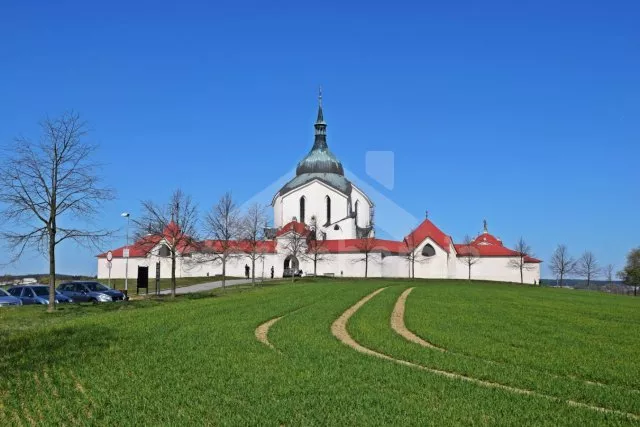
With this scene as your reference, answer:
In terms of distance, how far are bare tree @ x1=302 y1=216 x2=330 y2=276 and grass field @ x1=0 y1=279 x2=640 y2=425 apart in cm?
5716

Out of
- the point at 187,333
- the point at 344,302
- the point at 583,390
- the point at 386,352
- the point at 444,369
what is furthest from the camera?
Answer: the point at 344,302

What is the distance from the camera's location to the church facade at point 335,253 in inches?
3250

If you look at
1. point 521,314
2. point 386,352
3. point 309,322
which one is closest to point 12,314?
point 309,322

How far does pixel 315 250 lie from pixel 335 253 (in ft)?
25.9

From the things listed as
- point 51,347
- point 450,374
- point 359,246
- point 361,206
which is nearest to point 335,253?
point 359,246

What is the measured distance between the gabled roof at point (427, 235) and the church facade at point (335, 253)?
0.12 meters

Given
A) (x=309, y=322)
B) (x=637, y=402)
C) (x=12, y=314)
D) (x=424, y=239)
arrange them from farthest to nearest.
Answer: (x=424, y=239) → (x=12, y=314) → (x=309, y=322) → (x=637, y=402)

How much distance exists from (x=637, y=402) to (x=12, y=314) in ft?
77.6

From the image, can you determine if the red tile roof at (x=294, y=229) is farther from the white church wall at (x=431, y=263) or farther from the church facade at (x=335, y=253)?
the white church wall at (x=431, y=263)

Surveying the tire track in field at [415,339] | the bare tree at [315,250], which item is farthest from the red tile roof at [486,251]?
the tire track in field at [415,339]

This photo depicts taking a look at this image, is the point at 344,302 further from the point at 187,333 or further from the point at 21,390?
the point at 21,390

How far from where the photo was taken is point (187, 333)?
18375 millimetres

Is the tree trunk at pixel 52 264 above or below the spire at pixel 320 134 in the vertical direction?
below

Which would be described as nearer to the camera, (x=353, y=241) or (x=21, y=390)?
(x=21, y=390)
